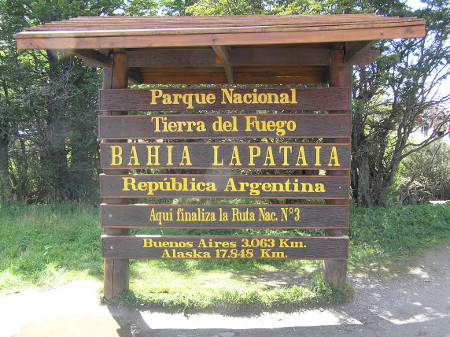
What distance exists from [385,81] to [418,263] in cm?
400

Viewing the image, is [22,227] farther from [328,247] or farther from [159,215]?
[328,247]

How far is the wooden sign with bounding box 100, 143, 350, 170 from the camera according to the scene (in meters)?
4.29

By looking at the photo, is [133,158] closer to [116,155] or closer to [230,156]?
[116,155]

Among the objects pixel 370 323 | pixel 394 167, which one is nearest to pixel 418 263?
pixel 370 323

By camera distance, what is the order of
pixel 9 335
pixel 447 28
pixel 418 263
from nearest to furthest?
pixel 9 335, pixel 418 263, pixel 447 28

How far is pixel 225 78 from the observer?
5.30m

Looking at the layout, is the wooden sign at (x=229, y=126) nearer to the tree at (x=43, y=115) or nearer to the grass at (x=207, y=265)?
the grass at (x=207, y=265)

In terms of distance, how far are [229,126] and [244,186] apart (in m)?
0.69

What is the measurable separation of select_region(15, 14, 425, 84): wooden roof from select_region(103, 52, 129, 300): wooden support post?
13cm

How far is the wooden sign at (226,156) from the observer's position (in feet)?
14.1

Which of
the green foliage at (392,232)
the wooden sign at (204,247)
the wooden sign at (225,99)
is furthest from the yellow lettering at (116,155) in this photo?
the green foliage at (392,232)

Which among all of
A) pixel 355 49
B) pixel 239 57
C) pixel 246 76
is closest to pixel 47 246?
pixel 246 76

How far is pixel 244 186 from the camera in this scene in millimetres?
4305

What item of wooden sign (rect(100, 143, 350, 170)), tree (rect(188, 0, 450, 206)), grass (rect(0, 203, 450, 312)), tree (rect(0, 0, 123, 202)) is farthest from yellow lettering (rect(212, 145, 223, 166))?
tree (rect(0, 0, 123, 202))
